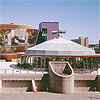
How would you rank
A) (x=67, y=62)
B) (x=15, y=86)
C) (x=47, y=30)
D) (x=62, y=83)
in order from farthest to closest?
(x=47, y=30), (x=67, y=62), (x=15, y=86), (x=62, y=83)

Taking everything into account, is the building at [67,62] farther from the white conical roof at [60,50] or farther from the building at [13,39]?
the building at [13,39]

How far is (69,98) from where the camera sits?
1844cm

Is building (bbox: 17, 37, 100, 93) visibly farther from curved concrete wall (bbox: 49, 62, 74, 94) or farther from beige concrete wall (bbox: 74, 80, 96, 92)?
curved concrete wall (bbox: 49, 62, 74, 94)

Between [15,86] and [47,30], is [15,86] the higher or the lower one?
the lower one

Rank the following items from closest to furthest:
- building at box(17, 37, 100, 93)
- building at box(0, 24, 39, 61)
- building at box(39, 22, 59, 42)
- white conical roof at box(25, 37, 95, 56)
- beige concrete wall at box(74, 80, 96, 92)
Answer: beige concrete wall at box(74, 80, 96, 92) → building at box(17, 37, 100, 93) → white conical roof at box(25, 37, 95, 56) → building at box(0, 24, 39, 61) → building at box(39, 22, 59, 42)

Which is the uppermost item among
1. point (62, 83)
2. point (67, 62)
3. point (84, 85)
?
point (67, 62)

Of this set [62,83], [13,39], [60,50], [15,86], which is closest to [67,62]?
[60,50]

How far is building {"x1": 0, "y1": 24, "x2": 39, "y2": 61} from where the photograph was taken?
50656 millimetres

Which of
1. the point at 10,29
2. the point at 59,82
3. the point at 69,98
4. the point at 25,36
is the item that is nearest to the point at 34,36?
the point at 25,36

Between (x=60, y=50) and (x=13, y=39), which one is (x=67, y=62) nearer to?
(x=60, y=50)

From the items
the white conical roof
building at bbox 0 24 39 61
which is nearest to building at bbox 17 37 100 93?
the white conical roof

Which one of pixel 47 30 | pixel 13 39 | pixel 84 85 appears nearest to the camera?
pixel 84 85

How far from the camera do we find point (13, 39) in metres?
50.8

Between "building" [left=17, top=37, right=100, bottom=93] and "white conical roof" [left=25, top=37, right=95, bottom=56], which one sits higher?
"white conical roof" [left=25, top=37, right=95, bottom=56]
